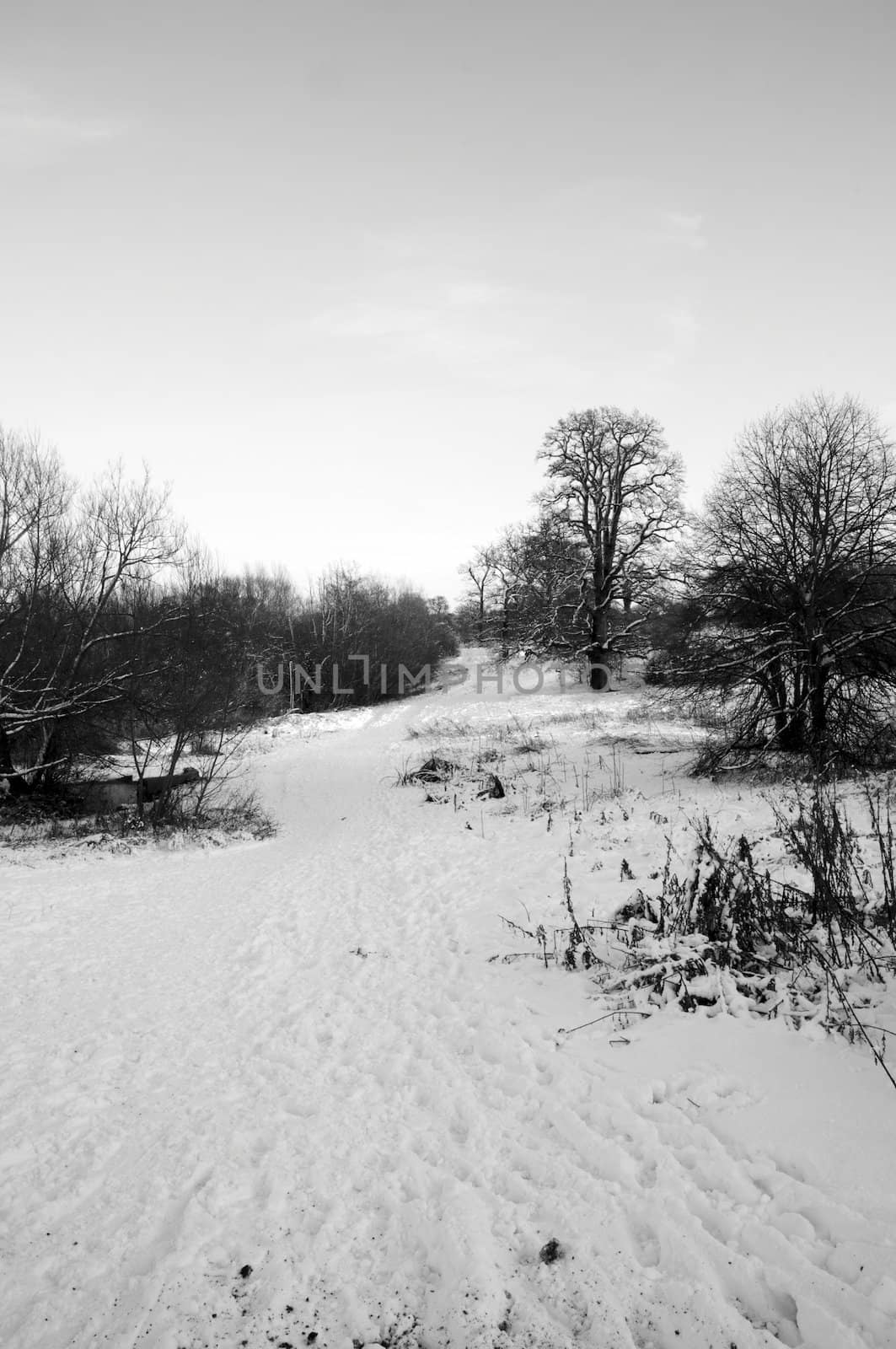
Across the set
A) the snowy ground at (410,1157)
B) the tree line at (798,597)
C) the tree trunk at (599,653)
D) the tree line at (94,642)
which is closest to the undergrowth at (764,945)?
the snowy ground at (410,1157)

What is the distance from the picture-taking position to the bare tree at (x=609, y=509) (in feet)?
91.1

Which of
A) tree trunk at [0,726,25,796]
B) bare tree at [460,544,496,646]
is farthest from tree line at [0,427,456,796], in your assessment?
bare tree at [460,544,496,646]

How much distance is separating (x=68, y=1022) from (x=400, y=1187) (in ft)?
11.4

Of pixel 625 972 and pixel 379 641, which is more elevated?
pixel 379 641

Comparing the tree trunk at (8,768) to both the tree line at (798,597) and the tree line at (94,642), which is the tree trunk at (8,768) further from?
the tree line at (798,597)

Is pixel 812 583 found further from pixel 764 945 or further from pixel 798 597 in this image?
pixel 764 945

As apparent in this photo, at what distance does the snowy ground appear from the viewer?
8.30 ft

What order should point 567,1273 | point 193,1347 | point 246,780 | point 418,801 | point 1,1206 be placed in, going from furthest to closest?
point 246,780 < point 418,801 < point 1,1206 < point 567,1273 < point 193,1347

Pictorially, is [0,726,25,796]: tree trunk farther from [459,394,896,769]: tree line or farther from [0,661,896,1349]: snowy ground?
[459,394,896,769]: tree line

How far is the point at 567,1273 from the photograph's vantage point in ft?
8.85

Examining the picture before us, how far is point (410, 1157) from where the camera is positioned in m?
3.49

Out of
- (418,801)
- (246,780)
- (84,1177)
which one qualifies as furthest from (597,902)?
(246,780)

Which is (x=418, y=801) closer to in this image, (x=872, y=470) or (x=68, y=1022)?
(x=68, y=1022)

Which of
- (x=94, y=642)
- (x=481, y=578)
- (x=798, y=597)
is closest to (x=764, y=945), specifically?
(x=798, y=597)
